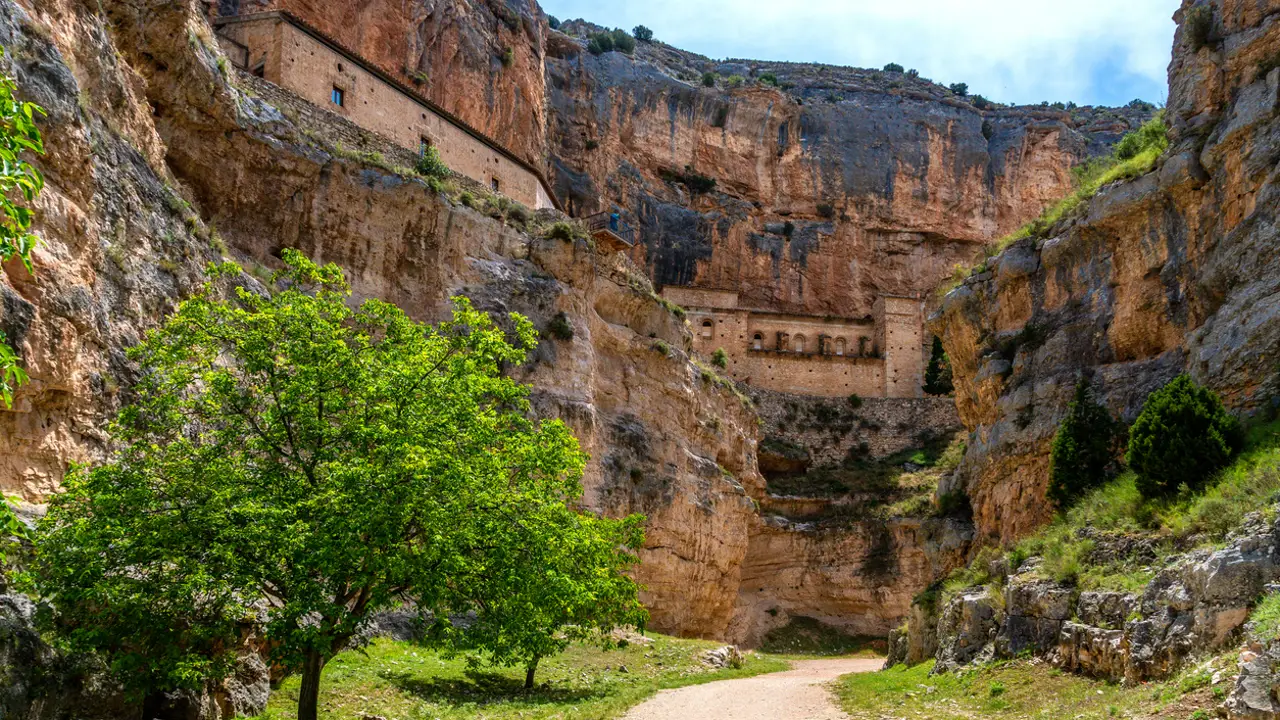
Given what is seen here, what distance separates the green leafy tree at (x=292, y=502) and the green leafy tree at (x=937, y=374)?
50.7 metres

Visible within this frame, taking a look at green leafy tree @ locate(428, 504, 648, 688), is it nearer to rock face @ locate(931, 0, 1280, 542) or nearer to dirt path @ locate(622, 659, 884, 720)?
dirt path @ locate(622, 659, 884, 720)

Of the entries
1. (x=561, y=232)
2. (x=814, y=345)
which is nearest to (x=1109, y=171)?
(x=561, y=232)

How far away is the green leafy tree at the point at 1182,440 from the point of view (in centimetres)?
1681

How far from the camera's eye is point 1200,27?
21891mm

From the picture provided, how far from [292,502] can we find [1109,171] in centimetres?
2160

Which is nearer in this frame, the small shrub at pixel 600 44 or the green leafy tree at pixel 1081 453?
the green leafy tree at pixel 1081 453

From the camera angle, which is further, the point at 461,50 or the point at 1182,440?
the point at 461,50

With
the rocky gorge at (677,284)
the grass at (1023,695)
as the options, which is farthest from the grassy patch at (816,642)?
the grass at (1023,695)

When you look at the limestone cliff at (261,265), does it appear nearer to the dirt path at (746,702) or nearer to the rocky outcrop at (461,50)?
the dirt path at (746,702)

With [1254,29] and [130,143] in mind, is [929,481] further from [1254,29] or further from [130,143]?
[130,143]

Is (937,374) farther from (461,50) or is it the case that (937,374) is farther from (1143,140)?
(1143,140)

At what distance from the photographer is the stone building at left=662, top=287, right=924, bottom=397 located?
198 ft

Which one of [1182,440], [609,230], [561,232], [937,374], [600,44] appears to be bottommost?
[1182,440]

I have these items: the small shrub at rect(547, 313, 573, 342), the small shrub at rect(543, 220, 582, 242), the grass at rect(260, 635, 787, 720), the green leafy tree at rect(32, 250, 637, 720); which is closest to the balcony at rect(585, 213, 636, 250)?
the small shrub at rect(543, 220, 582, 242)
